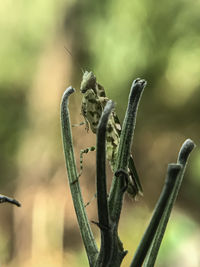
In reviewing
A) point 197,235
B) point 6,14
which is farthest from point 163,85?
point 6,14

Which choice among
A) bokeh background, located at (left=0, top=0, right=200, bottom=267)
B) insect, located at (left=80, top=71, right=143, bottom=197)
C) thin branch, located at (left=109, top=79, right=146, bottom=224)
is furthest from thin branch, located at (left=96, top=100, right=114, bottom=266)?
bokeh background, located at (left=0, top=0, right=200, bottom=267)

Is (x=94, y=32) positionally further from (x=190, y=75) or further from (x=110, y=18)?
(x=190, y=75)

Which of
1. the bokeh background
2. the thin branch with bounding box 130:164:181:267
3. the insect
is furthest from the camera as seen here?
the bokeh background

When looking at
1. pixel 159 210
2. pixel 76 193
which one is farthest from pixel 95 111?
pixel 159 210

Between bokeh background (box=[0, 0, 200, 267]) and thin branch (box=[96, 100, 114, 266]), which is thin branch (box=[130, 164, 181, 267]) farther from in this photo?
bokeh background (box=[0, 0, 200, 267])

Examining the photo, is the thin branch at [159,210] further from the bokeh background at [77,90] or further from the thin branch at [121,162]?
the bokeh background at [77,90]

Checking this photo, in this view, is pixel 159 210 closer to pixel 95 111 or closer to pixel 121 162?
pixel 121 162
